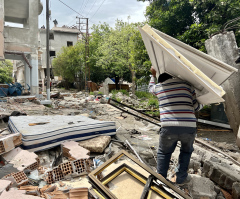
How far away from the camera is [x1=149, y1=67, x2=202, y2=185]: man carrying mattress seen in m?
2.14

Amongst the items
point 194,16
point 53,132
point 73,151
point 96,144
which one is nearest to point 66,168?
point 73,151

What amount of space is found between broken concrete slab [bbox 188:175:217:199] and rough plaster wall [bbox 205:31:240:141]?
1.96 metres

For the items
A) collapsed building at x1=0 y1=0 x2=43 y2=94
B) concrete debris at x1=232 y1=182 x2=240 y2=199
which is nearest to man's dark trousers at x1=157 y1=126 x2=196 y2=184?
concrete debris at x1=232 y1=182 x2=240 y2=199

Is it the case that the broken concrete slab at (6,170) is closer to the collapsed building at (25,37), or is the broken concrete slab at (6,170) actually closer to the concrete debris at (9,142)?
the concrete debris at (9,142)

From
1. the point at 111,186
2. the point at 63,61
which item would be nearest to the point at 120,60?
the point at 63,61

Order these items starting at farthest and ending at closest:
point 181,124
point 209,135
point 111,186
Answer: point 209,135, point 181,124, point 111,186

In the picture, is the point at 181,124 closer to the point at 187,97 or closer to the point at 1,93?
the point at 187,97

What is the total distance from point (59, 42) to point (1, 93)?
2666cm

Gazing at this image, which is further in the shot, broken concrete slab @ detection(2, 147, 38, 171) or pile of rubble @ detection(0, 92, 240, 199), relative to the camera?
broken concrete slab @ detection(2, 147, 38, 171)

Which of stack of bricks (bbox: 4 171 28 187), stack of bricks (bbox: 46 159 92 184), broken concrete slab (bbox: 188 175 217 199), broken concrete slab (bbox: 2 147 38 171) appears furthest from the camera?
broken concrete slab (bbox: 2 147 38 171)

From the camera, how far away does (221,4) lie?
6.17 metres

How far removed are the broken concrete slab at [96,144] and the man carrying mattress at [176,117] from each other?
1.30 metres

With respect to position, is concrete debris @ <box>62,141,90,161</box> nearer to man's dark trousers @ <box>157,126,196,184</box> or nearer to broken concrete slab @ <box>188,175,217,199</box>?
man's dark trousers @ <box>157,126,196,184</box>

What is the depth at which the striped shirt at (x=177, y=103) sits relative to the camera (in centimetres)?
214
